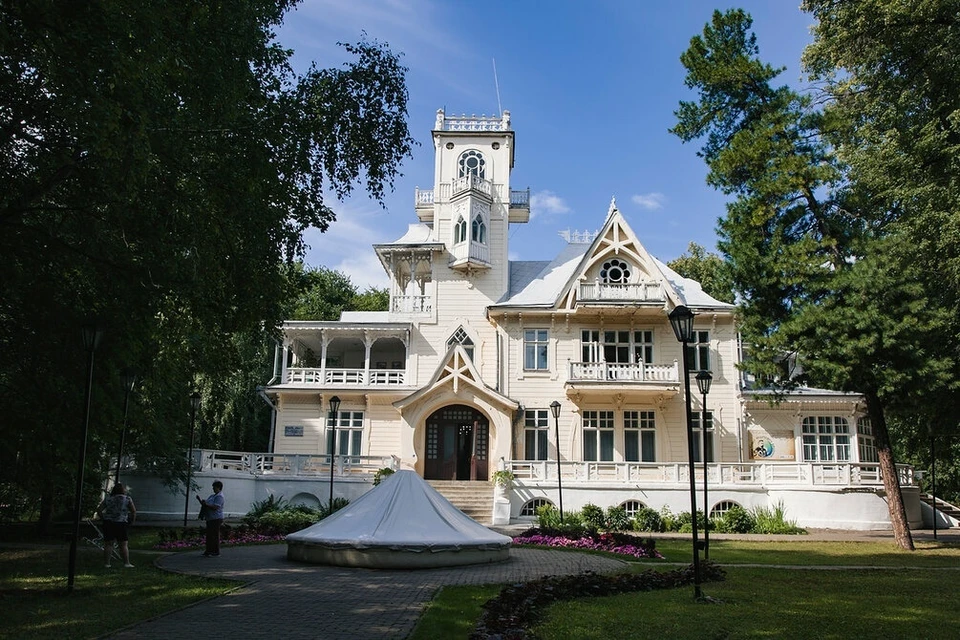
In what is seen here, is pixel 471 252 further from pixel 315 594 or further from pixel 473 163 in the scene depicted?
pixel 315 594

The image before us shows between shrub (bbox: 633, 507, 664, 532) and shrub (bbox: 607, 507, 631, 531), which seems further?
shrub (bbox: 607, 507, 631, 531)

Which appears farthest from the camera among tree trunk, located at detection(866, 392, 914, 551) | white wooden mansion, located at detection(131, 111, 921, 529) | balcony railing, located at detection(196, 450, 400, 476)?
white wooden mansion, located at detection(131, 111, 921, 529)

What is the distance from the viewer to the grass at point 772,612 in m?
8.81

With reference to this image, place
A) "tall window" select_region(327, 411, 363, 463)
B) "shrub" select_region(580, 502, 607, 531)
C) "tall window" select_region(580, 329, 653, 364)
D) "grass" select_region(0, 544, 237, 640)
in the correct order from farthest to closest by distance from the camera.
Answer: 1. "tall window" select_region(327, 411, 363, 463)
2. "tall window" select_region(580, 329, 653, 364)
3. "shrub" select_region(580, 502, 607, 531)
4. "grass" select_region(0, 544, 237, 640)

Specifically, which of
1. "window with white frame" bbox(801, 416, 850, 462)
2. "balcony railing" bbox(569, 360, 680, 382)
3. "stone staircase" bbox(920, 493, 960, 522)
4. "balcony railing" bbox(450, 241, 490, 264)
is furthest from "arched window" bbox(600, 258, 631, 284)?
"stone staircase" bbox(920, 493, 960, 522)

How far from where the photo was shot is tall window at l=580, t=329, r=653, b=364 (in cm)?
3400

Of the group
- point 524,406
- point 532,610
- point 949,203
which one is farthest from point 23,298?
point 524,406

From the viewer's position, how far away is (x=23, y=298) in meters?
12.4

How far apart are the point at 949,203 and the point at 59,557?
2119 centimetres

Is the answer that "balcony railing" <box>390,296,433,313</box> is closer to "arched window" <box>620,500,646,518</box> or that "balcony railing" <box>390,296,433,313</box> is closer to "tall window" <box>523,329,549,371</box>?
"tall window" <box>523,329,549,371</box>

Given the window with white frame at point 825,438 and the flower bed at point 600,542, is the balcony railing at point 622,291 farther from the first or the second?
the flower bed at point 600,542

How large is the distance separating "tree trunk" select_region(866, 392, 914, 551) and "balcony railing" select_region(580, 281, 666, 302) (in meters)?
11.3

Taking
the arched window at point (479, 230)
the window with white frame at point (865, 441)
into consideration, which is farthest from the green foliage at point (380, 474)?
the window with white frame at point (865, 441)

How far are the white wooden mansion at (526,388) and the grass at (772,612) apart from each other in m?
16.5
